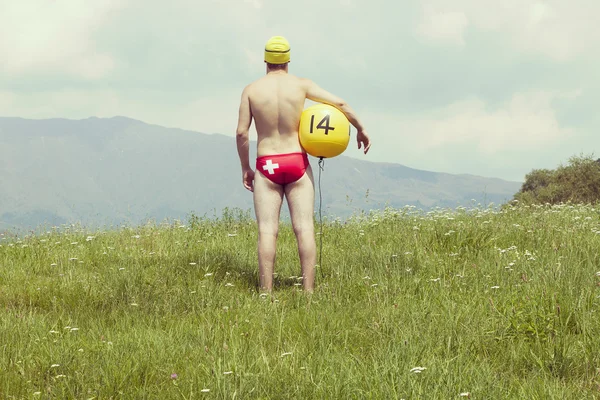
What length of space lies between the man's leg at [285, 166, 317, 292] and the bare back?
17.2 inches

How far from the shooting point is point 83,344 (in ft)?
15.5

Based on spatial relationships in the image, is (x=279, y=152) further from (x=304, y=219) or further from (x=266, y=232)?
(x=266, y=232)

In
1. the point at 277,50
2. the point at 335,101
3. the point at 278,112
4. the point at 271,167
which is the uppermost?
the point at 277,50

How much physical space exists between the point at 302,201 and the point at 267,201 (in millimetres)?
407

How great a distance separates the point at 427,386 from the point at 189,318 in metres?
2.72

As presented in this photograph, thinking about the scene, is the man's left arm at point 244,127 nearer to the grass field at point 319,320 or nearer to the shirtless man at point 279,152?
the shirtless man at point 279,152

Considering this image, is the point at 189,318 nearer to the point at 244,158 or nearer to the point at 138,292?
the point at 138,292

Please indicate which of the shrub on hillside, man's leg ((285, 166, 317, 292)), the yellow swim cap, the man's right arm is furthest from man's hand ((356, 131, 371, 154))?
the shrub on hillside

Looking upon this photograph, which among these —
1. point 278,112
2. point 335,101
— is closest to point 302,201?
point 278,112

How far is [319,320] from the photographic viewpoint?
505 cm

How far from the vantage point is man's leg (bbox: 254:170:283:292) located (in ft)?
22.8

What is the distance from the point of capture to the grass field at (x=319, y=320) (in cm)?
374

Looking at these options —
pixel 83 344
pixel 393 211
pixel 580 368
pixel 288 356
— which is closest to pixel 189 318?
pixel 83 344

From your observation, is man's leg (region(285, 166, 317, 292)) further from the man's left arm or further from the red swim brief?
the man's left arm
